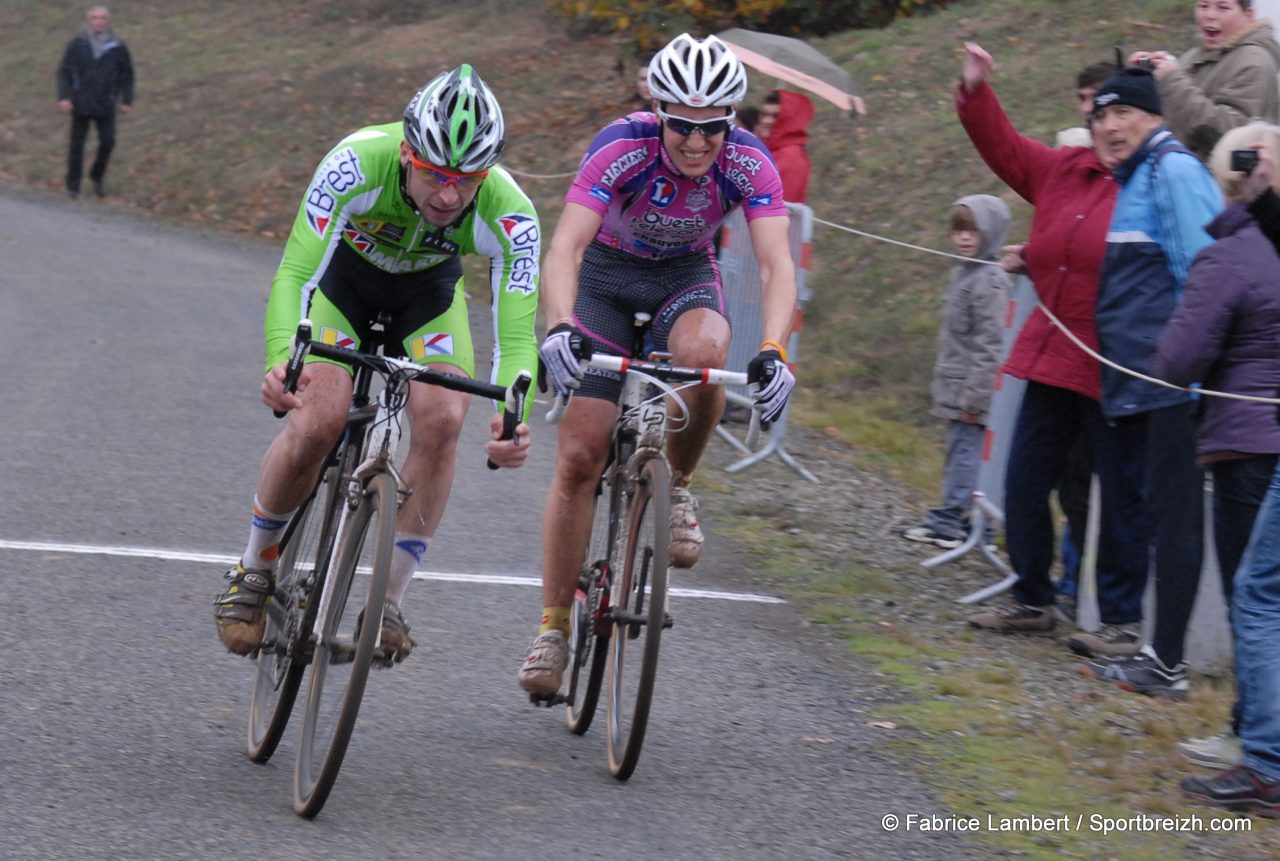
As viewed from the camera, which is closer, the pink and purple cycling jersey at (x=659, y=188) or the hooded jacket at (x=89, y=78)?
the pink and purple cycling jersey at (x=659, y=188)

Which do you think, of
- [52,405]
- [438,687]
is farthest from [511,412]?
[52,405]

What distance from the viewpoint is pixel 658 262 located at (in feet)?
19.0

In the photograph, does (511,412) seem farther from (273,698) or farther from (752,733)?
(752,733)

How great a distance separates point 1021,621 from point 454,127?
12.7ft

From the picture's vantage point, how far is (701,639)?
22.8 ft

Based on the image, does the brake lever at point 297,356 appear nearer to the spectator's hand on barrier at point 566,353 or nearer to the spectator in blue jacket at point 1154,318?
the spectator's hand on barrier at point 566,353

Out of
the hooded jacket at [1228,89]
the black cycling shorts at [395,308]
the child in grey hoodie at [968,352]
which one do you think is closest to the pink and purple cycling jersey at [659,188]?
the black cycling shorts at [395,308]

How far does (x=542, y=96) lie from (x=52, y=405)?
44.8 ft

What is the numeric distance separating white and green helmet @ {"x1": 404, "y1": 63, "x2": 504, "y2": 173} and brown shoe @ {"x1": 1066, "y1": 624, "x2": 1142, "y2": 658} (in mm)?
3695

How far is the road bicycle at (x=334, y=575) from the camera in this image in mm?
4539

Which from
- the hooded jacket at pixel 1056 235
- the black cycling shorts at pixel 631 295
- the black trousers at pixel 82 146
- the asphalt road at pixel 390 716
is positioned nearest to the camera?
the asphalt road at pixel 390 716

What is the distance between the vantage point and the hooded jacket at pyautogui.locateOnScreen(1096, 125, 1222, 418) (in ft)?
21.7

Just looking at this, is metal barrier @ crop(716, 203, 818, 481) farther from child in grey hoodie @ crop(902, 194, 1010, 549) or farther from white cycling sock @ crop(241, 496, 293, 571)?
white cycling sock @ crop(241, 496, 293, 571)

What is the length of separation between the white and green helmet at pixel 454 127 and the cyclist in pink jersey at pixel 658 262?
0.65 m
